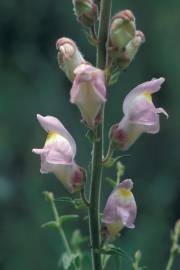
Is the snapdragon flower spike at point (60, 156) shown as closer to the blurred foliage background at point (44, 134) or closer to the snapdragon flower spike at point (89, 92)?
the snapdragon flower spike at point (89, 92)

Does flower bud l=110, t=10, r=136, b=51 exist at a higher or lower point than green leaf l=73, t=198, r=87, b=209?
higher

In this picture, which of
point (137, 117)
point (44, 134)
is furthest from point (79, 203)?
point (44, 134)

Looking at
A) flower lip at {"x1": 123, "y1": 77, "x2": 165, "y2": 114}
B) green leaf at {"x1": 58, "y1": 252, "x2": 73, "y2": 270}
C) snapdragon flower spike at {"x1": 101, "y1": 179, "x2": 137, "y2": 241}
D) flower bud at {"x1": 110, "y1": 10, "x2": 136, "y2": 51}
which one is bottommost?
green leaf at {"x1": 58, "y1": 252, "x2": 73, "y2": 270}

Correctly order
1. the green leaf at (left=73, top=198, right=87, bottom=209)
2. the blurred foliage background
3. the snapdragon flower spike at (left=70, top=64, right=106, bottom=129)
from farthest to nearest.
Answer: the blurred foliage background → the green leaf at (left=73, top=198, right=87, bottom=209) → the snapdragon flower spike at (left=70, top=64, right=106, bottom=129)

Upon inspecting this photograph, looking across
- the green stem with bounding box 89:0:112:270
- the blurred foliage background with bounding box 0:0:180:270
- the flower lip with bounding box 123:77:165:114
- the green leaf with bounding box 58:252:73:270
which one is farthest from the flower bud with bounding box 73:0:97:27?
the blurred foliage background with bounding box 0:0:180:270

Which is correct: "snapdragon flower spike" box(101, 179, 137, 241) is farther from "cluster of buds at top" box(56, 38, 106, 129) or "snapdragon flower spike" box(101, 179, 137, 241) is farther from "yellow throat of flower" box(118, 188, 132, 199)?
"cluster of buds at top" box(56, 38, 106, 129)

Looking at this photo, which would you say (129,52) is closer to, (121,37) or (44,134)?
(121,37)

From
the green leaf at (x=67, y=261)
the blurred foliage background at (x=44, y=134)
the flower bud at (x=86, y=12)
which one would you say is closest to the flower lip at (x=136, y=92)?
the flower bud at (x=86, y=12)
